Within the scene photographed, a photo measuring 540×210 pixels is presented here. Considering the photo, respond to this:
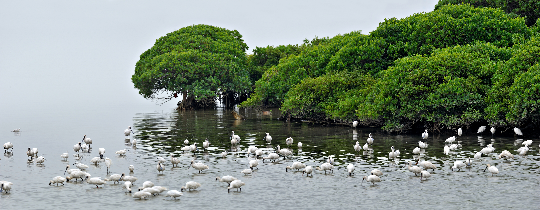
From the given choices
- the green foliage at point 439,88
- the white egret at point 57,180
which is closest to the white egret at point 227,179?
the white egret at point 57,180

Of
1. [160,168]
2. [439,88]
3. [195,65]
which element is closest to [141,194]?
[160,168]

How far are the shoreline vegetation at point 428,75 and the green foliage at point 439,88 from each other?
7 cm

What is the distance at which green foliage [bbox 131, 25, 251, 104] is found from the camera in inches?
2926

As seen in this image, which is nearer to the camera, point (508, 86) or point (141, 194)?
point (141, 194)

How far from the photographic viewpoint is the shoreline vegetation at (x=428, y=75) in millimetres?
37625

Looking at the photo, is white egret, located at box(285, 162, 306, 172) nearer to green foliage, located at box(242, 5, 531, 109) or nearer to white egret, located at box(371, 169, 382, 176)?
white egret, located at box(371, 169, 382, 176)

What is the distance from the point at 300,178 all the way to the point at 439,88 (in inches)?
725

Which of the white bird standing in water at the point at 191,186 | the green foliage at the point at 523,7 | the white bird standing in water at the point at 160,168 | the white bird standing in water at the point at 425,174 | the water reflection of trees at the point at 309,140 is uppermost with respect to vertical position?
the green foliage at the point at 523,7

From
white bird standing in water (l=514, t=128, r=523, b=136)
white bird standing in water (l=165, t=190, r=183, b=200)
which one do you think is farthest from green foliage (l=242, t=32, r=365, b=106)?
white bird standing in water (l=165, t=190, r=183, b=200)

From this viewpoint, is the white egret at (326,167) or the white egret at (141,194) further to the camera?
the white egret at (326,167)

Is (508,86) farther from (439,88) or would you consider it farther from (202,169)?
(202,169)

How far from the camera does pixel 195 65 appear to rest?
243 ft

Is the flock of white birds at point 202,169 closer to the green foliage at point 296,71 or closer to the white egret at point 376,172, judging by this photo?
the white egret at point 376,172

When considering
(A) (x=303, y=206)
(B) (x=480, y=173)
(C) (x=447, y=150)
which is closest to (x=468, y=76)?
(C) (x=447, y=150)
